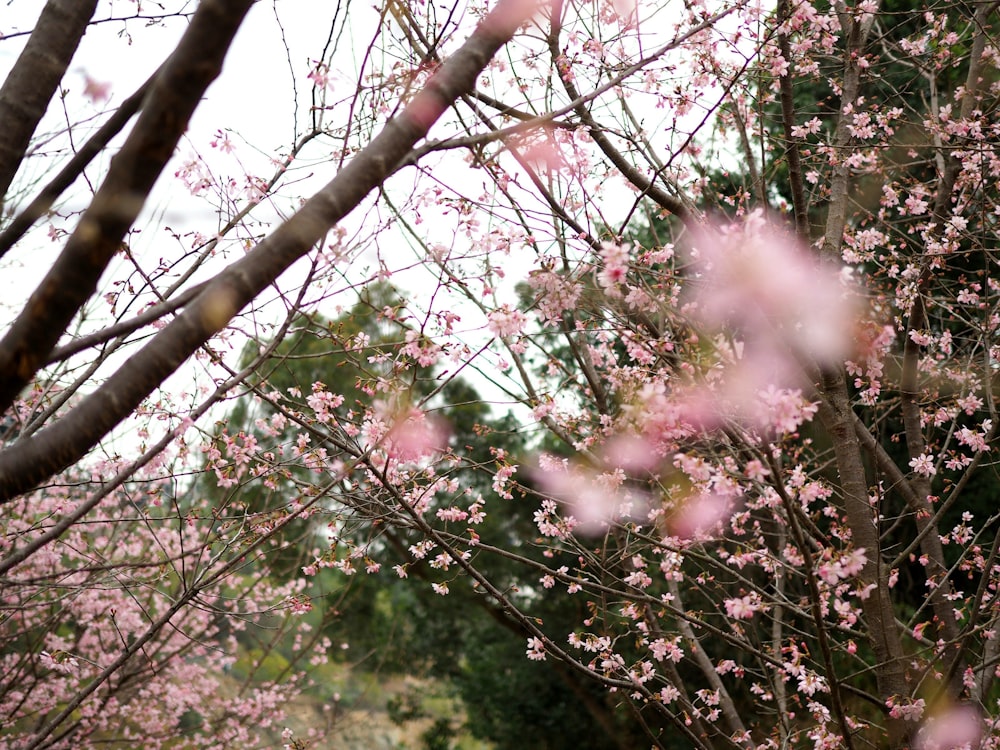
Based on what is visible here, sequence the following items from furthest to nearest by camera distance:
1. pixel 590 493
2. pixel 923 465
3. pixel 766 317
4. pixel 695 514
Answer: pixel 923 465, pixel 590 493, pixel 695 514, pixel 766 317

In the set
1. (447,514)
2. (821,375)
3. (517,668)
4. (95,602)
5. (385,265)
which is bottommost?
(821,375)

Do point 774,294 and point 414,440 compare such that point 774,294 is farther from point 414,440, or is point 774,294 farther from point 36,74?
point 36,74

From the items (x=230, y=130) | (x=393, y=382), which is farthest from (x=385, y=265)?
(x=230, y=130)

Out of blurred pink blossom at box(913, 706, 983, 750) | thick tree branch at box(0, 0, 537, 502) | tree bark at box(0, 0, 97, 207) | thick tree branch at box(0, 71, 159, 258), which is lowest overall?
blurred pink blossom at box(913, 706, 983, 750)

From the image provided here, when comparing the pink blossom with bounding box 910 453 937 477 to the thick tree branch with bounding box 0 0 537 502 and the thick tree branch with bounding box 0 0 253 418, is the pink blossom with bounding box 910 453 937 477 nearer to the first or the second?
the thick tree branch with bounding box 0 0 537 502

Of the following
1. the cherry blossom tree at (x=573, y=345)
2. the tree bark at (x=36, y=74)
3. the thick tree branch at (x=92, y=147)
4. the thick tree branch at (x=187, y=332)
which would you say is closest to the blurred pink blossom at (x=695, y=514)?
the cherry blossom tree at (x=573, y=345)

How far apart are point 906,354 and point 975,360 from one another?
1068mm

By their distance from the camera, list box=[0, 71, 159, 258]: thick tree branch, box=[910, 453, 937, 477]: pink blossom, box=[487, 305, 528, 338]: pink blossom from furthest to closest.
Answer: box=[910, 453, 937, 477]: pink blossom, box=[487, 305, 528, 338]: pink blossom, box=[0, 71, 159, 258]: thick tree branch

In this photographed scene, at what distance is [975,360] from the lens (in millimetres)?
4840

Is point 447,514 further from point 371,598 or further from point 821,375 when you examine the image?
point 371,598

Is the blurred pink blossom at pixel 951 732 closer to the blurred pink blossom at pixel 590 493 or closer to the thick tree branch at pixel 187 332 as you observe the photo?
the blurred pink blossom at pixel 590 493

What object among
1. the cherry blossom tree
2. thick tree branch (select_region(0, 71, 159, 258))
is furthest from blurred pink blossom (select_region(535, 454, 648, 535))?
thick tree branch (select_region(0, 71, 159, 258))

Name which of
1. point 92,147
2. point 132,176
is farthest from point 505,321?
point 132,176

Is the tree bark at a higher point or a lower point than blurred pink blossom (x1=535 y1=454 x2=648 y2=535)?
higher
